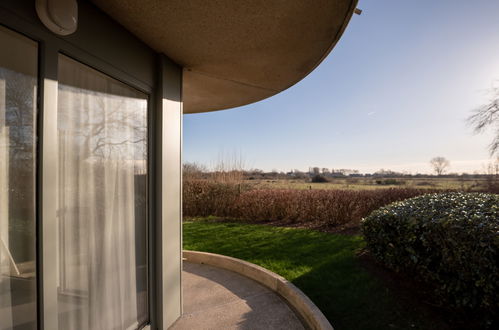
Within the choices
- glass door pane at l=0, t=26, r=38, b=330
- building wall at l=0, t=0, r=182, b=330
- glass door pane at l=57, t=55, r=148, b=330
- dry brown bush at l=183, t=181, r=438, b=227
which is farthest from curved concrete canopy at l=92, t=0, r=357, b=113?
dry brown bush at l=183, t=181, r=438, b=227

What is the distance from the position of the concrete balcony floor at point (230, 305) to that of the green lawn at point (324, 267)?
18.9 inches

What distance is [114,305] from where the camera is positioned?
1798 millimetres

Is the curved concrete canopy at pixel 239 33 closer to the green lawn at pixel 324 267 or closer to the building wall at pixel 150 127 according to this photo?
the building wall at pixel 150 127

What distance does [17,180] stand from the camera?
1201 mm

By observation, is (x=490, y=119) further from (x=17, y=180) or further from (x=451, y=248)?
(x=17, y=180)

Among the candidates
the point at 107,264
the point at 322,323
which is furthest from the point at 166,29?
the point at 322,323

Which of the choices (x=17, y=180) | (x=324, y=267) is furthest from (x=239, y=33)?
(x=324, y=267)

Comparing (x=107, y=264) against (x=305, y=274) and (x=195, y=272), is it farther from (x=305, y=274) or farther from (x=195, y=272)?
(x=305, y=274)

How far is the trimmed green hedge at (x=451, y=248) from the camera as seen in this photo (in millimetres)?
2115

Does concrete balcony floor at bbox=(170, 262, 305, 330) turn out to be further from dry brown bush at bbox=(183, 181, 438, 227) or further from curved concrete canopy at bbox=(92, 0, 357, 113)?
dry brown bush at bbox=(183, 181, 438, 227)

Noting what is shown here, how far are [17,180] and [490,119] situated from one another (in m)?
13.5

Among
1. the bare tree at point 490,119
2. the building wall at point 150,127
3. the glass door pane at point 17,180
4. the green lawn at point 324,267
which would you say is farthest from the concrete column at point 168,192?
the bare tree at point 490,119

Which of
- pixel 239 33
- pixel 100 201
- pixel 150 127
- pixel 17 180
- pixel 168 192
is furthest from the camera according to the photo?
pixel 168 192

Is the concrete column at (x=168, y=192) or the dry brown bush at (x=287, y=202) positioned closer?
the concrete column at (x=168, y=192)
